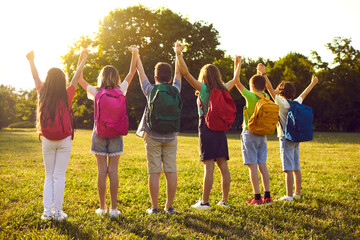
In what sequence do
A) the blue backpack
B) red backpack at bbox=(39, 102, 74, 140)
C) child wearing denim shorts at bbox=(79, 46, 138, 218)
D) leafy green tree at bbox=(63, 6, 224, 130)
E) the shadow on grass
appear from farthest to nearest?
1. leafy green tree at bbox=(63, 6, 224, 130)
2. the blue backpack
3. child wearing denim shorts at bbox=(79, 46, 138, 218)
4. red backpack at bbox=(39, 102, 74, 140)
5. the shadow on grass

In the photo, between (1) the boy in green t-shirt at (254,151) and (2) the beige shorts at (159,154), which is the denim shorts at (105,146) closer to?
(2) the beige shorts at (159,154)

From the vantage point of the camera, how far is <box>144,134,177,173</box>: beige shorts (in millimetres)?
4685

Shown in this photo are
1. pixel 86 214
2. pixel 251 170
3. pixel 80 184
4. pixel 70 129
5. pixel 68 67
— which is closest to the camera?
pixel 70 129

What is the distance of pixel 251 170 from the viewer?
5543 mm

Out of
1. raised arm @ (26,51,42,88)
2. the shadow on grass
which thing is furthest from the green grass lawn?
raised arm @ (26,51,42,88)

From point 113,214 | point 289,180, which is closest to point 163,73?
point 113,214

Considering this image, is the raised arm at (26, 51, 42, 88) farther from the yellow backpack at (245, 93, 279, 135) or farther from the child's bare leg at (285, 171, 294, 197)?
the child's bare leg at (285, 171, 294, 197)

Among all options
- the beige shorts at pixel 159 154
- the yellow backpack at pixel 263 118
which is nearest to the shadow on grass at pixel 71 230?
the beige shorts at pixel 159 154

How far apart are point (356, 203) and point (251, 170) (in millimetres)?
2194

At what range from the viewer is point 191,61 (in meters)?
38.2

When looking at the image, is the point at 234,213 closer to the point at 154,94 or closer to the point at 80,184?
the point at 154,94

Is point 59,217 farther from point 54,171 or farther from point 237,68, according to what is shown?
point 237,68

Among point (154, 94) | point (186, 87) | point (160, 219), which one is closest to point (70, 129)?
point (154, 94)

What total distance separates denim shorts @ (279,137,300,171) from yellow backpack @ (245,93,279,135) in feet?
2.31
